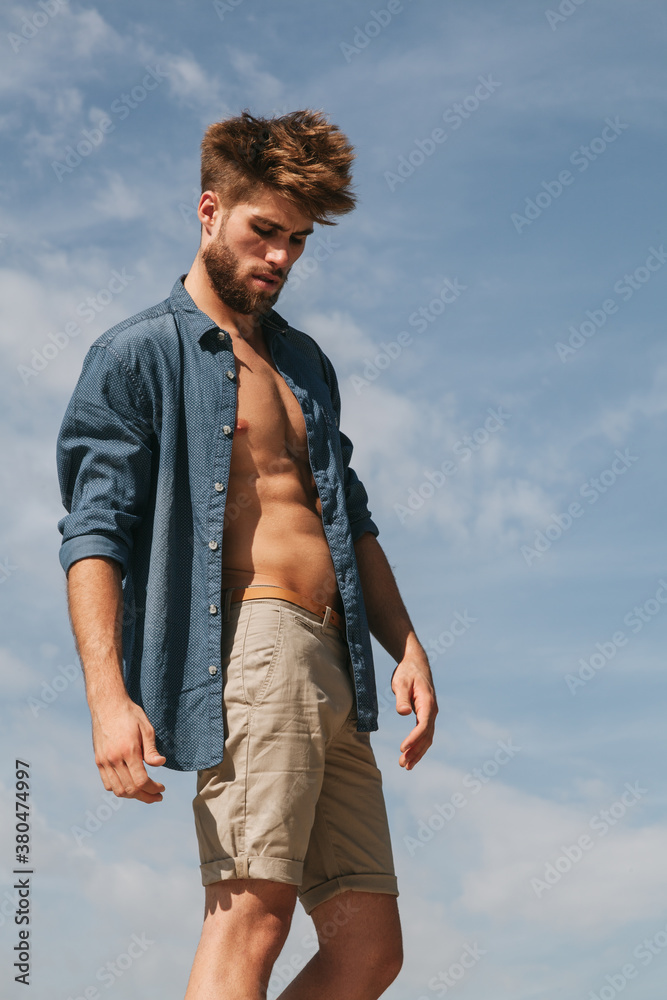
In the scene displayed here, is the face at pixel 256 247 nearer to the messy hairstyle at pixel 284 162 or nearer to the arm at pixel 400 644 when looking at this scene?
the messy hairstyle at pixel 284 162

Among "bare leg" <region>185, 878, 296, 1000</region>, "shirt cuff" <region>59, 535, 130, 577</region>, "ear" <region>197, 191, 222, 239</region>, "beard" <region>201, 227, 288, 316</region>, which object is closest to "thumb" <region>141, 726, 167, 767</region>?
"bare leg" <region>185, 878, 296, 1000</region>

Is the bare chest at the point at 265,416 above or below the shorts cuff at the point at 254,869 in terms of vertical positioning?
above

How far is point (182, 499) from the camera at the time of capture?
3.47m

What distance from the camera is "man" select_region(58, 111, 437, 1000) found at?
3.08 m

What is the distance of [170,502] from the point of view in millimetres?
3422

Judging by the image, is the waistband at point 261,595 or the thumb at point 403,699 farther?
the thumb at point 403,699

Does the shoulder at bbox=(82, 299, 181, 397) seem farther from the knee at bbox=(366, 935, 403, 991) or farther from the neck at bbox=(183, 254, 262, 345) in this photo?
the knee at bbox=(366, 935, 403, 991)

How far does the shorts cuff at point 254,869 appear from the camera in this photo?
9.89 feet

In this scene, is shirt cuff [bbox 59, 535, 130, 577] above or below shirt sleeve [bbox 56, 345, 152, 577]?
below

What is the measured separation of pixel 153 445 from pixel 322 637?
858 millimetres

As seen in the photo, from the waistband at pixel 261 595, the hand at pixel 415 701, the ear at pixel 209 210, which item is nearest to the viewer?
the waistband at pixel 261 595

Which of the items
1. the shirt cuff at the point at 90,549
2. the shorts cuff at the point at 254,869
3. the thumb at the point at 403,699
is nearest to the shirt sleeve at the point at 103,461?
the shirt cuff at the point at 90,549

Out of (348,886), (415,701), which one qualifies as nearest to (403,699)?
(415,701)

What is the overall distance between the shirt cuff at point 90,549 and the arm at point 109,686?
2 cm
